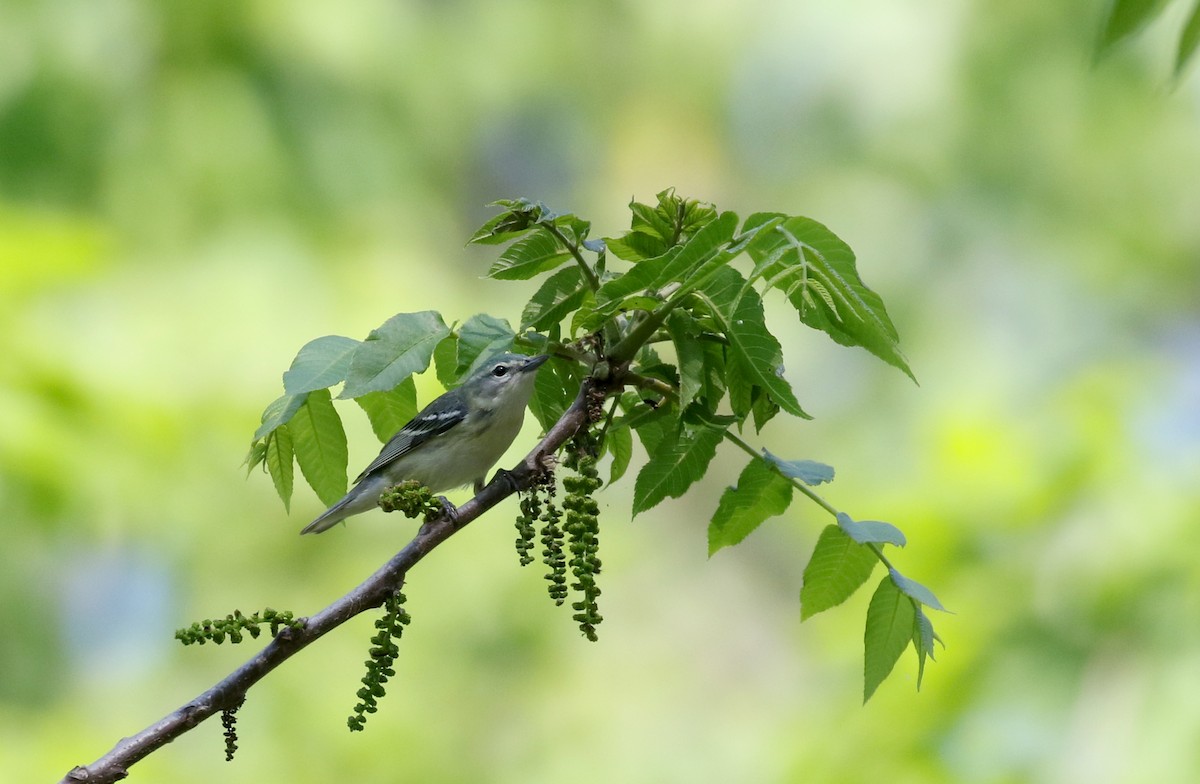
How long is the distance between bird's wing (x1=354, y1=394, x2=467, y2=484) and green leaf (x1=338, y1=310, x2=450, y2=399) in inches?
91.0

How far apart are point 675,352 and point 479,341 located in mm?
373

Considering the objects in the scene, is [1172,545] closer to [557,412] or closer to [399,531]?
[557,412]

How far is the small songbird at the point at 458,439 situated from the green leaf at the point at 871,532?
6.01 ft

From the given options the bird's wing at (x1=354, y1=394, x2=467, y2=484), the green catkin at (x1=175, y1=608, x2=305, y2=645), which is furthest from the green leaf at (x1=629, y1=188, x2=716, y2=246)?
the bird's wing at (x1=354, y1=394, x2=467, y2=484)

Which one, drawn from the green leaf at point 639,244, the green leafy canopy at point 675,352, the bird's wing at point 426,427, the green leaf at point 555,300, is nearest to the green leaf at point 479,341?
the green leafy canopy at point 675,352

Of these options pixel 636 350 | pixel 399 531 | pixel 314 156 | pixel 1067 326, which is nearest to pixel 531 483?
pixel 636 350

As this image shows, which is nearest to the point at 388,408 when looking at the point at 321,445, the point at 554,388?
the point at 321,445

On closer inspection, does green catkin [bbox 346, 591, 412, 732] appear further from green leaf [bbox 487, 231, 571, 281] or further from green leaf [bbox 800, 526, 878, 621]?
green leaf [bbox 800, 526, 878, 621]

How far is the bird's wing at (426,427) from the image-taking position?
15.4 ft

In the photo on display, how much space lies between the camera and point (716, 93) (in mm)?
11141

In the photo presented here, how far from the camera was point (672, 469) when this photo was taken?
240 cm

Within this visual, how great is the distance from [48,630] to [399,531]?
2.81 metres

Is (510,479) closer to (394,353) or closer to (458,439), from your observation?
(394,353)

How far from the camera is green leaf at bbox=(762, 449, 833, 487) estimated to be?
2.44 metres
